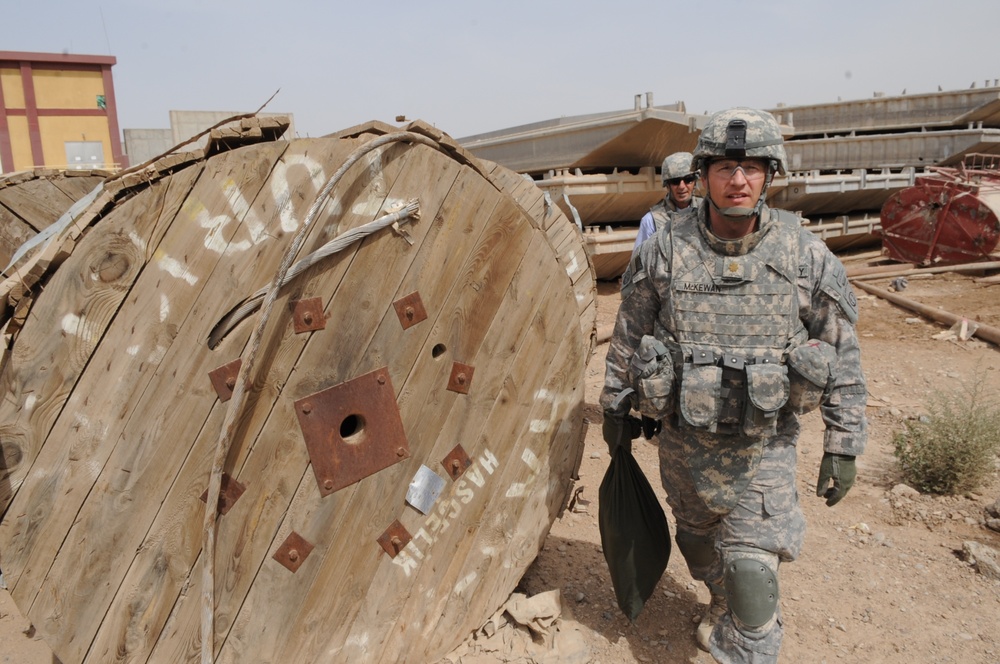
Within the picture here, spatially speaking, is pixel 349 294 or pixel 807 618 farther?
pixel 807 618

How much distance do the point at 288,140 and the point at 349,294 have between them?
487 millimetres

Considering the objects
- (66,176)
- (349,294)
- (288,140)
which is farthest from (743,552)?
(66,176)

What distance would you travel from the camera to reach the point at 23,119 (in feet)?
46.9

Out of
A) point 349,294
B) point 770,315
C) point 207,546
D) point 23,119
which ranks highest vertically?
point 23,119

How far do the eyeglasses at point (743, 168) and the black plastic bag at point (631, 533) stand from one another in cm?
110

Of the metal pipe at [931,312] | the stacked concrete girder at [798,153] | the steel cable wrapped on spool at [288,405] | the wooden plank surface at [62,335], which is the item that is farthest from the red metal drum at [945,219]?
the wooden plank surface at [62,335]

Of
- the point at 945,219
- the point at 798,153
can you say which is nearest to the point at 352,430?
the point at 945,219

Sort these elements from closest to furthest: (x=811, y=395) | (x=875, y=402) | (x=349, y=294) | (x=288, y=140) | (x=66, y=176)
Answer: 1. (x=288, y=140)
2. (x=349, y=294)
3. (x=811, y=395)
4. (x=66, y=176)
5. (x=875, y=402)

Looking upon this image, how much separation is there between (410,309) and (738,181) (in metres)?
1.19

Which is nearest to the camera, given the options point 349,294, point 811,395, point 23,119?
point 349,294

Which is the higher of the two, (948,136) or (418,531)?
(948,136)

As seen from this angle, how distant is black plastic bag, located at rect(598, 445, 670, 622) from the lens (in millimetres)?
2744

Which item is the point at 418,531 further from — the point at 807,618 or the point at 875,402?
the point at 875,402

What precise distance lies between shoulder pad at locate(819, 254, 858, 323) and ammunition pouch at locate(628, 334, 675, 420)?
0.58 m
